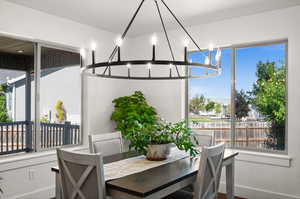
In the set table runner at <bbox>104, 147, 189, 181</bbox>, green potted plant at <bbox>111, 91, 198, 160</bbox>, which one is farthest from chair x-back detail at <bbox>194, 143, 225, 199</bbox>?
table runner at <bbox>104, 147, 189, 181</bbox>

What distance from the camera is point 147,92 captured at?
4570 millimetres

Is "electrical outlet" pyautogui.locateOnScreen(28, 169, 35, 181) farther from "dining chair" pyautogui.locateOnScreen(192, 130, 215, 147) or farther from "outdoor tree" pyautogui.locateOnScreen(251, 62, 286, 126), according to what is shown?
"outdoor tree" pyautogui.locateOnScreen(251, 62, 286, 126)

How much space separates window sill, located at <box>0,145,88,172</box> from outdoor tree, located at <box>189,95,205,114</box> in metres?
2.25

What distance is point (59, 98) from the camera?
376 centimetres

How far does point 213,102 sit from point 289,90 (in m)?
1.12

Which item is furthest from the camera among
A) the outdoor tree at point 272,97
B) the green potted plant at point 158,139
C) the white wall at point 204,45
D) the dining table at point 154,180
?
the outdoor tree at point 272,97

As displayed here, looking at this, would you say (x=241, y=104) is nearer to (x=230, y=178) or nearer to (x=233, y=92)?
(x=233, y=92)

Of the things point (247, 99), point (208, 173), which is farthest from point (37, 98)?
point (247, 99)

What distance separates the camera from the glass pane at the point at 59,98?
3.57 metres

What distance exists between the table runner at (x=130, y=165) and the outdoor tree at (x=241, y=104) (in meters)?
1.44

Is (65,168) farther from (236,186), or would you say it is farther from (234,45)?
(234,45)

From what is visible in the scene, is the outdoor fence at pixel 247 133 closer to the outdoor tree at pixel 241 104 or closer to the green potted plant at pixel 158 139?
the outdoor tree at pixel 241 104

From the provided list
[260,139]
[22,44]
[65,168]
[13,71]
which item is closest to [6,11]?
[22,44]

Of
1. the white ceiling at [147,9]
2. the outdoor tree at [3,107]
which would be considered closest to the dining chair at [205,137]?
the white ceiling at [147,9]
